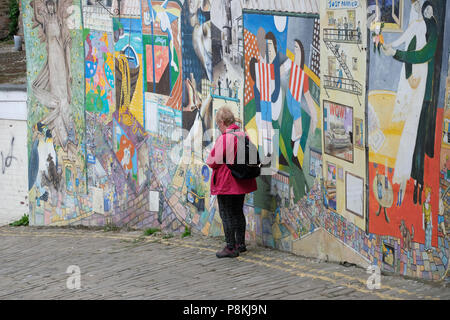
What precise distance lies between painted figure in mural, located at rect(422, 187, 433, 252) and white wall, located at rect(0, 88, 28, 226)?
9662 mm

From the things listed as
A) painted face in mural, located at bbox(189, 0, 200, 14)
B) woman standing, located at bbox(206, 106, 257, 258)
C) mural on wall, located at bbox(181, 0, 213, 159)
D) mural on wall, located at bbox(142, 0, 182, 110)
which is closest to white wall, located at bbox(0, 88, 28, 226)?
mural on wall, located at bbox(142, 0, 182, 110)

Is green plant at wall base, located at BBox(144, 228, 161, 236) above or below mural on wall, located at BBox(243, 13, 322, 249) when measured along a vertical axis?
below

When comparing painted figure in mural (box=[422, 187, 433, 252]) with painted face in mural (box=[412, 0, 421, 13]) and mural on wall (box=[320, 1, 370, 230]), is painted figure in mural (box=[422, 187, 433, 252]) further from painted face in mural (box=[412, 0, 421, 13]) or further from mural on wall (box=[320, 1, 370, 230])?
painted face in mural (box=[412, 0, 421, 13])

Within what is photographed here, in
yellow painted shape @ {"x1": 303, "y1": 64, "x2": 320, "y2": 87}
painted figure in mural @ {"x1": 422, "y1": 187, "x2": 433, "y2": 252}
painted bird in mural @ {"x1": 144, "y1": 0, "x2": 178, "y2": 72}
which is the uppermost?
painted bird in mural @ {"x1": 144, "y1": 0, "x2": 178, "y2": 72}

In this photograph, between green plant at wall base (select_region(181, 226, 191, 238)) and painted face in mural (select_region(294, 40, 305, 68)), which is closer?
painted face in mural (select_region(294, 40, 305, 68))

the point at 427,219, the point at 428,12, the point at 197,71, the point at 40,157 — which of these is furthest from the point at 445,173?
the point at 40,157

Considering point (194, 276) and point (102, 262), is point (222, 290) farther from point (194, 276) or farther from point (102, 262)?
point (102, 262)

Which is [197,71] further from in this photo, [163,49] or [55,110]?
[55,110]

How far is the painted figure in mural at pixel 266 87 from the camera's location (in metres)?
8.65

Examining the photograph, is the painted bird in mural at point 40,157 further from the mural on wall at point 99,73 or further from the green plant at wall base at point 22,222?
the mural on wall at point 99,73

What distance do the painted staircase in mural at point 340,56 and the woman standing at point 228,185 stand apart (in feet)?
4.21

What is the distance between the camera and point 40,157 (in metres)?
13.6

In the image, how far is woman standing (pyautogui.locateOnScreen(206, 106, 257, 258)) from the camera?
27.9 ft

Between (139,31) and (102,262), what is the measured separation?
3.43m
